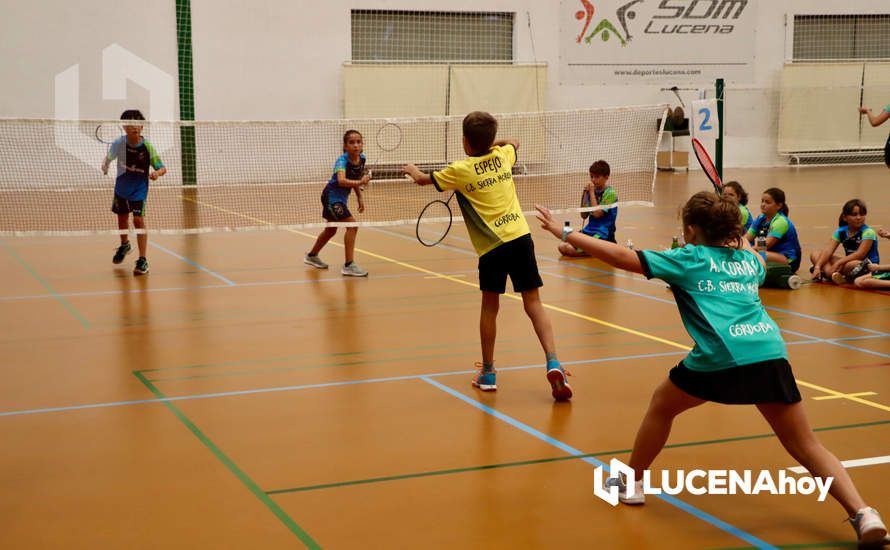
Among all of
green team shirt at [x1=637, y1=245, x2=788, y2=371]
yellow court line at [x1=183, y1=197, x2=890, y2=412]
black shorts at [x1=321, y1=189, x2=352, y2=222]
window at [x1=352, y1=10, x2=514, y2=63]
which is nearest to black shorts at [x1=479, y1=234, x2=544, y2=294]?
yellow court line at [x1=183, y1=197, x2=890, y2=412]

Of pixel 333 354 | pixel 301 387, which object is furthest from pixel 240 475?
pixel 333 354

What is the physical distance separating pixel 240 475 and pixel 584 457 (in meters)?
1.67

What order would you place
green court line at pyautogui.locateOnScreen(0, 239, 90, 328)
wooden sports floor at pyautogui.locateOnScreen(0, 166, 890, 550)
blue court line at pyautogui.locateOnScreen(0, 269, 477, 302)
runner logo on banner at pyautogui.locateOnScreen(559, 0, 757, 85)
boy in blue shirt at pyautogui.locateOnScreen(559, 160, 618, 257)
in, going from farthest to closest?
1. runner logo on banner at pyautogui.locateOnScreen(559, 0, 757, 85)
2. boy in blue shirt at pyautogui.locateOnScreen(559, 160, 618, 257)
3. blue court line at pyautogui.locateOnScreen(0, 269, 477, 302)
4. green court line at pyautogui.locateOnScreen(0, 239, 90, 328)
5. wooden sports floor at pyautogui.locateOnScreen(0, 166, 890, 550)

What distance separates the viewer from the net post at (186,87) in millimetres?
23094

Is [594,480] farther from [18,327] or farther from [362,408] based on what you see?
[18,327]

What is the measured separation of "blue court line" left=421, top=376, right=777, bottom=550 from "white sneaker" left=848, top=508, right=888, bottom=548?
32 centimetres

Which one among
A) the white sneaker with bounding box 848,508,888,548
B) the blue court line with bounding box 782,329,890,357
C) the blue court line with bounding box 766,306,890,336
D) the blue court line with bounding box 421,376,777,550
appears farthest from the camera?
the blue court line with bounding box 766,306,890,336

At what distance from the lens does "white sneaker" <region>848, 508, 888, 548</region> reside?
3.61 meters

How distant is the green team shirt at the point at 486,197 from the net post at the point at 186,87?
708 inches

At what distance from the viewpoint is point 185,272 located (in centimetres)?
1112

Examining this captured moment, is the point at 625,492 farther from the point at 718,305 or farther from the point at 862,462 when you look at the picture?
the point at 862,462

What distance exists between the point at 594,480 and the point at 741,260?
4.12 ft

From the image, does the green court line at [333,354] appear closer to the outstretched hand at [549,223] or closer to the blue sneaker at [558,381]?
the blue sneaker at [558,381]

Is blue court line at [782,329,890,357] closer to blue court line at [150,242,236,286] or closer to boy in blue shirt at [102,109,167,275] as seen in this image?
blue court line at [150,242,236,286]
